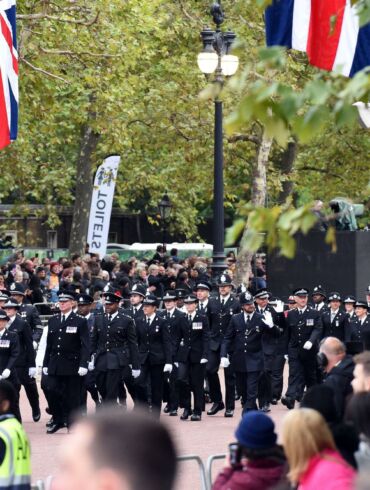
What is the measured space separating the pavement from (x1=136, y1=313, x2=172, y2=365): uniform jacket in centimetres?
93

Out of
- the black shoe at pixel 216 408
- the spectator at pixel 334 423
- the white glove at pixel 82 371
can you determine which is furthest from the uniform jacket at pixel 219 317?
the spectator at pixel 334 423

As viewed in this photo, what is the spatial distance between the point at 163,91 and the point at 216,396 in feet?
61.5

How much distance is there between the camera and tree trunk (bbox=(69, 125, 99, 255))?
43.7 m

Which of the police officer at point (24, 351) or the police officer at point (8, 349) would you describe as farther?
the police officer at point (24, 351)

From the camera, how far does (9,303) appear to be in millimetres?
18438

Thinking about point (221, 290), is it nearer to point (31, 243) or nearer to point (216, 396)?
point (216, 396)

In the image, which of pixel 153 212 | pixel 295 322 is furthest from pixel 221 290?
pixel 153 212

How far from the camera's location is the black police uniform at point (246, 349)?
63.5 ft

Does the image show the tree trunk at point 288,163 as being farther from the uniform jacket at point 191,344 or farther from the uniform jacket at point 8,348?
the uniform jacket at point 8,348

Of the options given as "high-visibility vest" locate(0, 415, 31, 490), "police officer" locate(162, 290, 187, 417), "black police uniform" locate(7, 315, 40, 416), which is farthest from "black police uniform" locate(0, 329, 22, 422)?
"high-visibility vest" locate(0, 415, 31, 490)

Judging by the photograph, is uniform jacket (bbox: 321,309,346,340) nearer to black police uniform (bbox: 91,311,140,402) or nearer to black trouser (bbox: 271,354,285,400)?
black trouser (bbox: 271,354,285,400)

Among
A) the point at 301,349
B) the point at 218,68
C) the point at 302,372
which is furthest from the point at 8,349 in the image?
the point at 218,68

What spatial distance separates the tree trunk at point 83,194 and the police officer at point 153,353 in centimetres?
2429

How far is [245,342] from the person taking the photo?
64.1 feet
